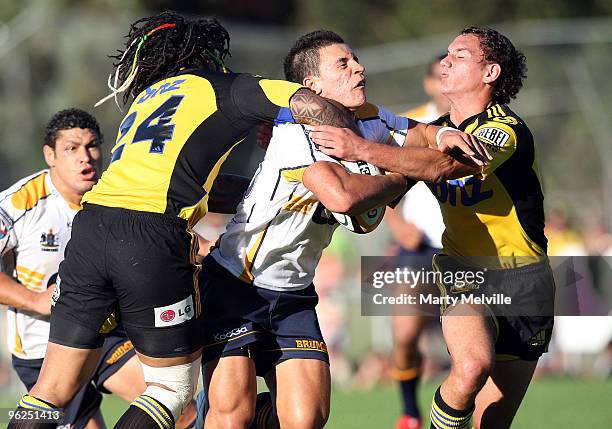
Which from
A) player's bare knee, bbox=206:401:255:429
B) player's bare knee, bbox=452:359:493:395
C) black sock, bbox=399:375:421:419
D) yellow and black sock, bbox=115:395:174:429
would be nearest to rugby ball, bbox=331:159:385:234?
player's bare knee, bbox=452:359:493:395

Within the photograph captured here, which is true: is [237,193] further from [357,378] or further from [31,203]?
[357,378]

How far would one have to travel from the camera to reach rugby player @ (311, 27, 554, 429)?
5.26m

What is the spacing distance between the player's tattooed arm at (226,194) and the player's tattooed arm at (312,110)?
85cm

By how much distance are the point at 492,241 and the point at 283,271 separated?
1.19 meters

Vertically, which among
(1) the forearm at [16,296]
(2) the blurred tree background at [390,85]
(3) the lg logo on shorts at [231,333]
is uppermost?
(2) the blurred tree background at [390,85]

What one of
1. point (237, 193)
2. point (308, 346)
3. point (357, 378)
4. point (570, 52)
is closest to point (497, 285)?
point (308, 346)

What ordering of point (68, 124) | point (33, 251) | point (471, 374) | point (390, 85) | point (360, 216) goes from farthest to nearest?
point (390, 85) → point (68, 124) → point (33, 251) → point (471, 374) → point (360, 216)

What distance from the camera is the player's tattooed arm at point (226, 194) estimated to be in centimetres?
540

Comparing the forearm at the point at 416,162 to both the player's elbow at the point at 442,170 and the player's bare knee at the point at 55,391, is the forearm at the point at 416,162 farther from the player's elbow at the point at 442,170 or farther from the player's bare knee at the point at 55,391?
the player's bare knee at the point at 55,391

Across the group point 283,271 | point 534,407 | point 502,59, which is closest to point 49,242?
point 283,271

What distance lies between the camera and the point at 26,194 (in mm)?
6258

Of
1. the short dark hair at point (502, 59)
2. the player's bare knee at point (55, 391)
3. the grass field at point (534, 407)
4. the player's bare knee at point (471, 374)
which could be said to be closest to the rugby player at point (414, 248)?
the grass field at point (534, 407)

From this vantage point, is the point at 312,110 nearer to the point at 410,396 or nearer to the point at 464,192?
the point at 464,192

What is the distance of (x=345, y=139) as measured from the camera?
4.65 m
